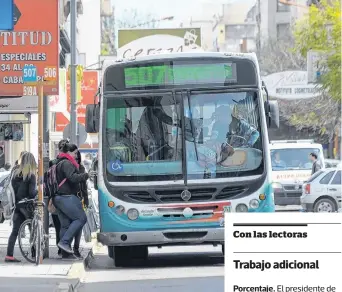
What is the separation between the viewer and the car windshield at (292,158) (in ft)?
123

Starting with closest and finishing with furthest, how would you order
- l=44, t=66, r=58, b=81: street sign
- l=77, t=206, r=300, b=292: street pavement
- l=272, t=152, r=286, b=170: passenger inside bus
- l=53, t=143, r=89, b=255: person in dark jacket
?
l=77, t=206, r=300, b=292: street pavement < l=53, t=143, r=89, b=255: person in dark jacket < l=44, t=66, r=58, b=81: street sign < l=272, t=152, r=286, b=170: passenger inside bus

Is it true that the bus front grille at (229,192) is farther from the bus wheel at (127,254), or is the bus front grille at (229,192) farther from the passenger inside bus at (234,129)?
the bus wheel at (127,254)

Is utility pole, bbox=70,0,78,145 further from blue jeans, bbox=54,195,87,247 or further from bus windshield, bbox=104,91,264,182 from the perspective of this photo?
bus windshield, bbox=104,91,264,182

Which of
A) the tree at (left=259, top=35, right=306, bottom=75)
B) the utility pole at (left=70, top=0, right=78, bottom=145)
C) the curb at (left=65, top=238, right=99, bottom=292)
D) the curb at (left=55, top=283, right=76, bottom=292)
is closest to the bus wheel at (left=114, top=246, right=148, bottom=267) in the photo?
the curb at (left=65, top=238, right=99, bottom=292)

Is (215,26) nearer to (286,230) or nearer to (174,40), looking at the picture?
(174,40)

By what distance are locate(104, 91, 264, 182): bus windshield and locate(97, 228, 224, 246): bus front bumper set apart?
2.50ft

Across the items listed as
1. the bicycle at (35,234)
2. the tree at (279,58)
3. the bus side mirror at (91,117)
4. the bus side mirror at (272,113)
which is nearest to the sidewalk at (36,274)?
the bicycle at (35,234)

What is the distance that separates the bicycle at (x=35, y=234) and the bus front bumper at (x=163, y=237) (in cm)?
87

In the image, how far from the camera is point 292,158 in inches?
1497

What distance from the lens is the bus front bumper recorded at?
18.2m

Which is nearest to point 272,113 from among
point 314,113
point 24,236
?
point 24,236

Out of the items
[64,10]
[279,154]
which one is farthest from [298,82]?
[279,154]

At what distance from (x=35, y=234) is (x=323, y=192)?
662 inches

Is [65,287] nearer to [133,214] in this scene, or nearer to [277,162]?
[133,214]
